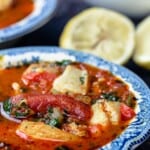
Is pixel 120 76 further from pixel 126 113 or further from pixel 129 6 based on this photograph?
pixel 129 6

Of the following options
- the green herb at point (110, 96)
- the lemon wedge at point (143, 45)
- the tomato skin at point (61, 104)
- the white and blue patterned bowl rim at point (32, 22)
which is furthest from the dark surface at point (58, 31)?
the tomato skin at point (61, 104)

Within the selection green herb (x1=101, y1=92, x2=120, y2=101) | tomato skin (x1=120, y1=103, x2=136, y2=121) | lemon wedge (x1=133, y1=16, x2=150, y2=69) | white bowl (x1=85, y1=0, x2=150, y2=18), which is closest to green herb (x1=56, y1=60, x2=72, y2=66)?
green herb (x1=101, y1=92, x2=120, y2=101)

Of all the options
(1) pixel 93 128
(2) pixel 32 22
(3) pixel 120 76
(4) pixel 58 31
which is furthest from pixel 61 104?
(4) pixel 58 31

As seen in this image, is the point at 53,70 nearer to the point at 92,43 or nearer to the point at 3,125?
the point at 3,125

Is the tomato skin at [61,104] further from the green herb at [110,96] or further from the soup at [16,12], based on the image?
the soup at [16,12]

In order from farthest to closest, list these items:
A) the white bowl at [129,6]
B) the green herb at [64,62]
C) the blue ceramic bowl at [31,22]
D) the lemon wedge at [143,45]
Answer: the white bowl at [129,6]
the lemon wedge at [143,45]
the blue ceramic bowl at [31,22]
the green herb at [64,62]
